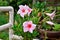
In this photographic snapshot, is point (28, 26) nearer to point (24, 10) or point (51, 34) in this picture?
point (24, 10)

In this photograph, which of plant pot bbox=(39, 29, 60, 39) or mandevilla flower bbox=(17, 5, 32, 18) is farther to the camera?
plant pot bbox=(39, 29, 60, 39)

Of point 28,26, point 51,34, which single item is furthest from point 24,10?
point 51,34

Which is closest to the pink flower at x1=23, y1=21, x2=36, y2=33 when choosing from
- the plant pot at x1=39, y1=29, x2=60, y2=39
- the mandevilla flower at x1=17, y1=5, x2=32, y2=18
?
the mandevilla flower at x1=17, y1=5, x2=32, y2=18

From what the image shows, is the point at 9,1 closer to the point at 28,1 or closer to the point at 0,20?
Result: the point at 28,1

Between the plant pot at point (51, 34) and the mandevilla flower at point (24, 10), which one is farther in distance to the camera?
the plant pot at point (51, 34)

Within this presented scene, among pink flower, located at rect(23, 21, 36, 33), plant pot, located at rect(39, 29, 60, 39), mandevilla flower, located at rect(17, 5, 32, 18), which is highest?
mandevilla flower, located at rect(17, 5, 32, 18)

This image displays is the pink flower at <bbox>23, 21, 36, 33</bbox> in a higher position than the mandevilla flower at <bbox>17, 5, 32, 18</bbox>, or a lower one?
lower

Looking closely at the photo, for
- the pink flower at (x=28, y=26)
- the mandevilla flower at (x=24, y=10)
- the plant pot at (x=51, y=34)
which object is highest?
the mandevilla flower at (x=24, y=10)

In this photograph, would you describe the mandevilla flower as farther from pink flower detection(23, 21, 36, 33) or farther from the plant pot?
the plant pot

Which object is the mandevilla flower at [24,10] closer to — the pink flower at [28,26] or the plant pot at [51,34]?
the pink flower at [28,26]

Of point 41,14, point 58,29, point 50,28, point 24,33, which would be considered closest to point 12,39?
point 24,33

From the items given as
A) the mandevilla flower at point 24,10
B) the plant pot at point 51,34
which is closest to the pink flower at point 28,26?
the mandevilla flower at point 24,10
